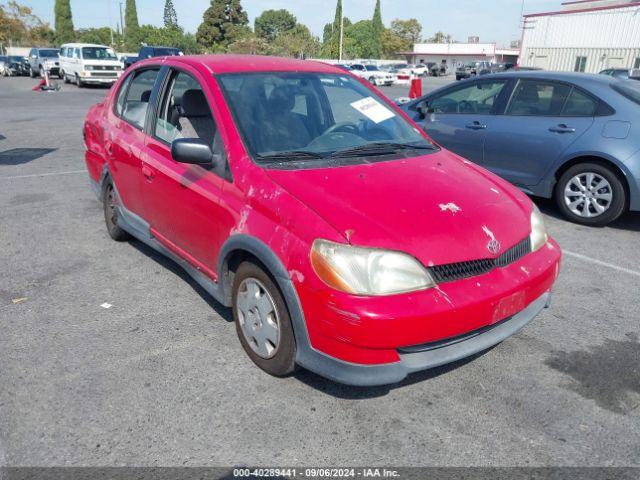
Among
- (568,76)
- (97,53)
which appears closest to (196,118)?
(568,76)

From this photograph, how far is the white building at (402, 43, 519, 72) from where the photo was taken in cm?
8725

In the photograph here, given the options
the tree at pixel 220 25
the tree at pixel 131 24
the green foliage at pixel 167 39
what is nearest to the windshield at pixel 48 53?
the green foliage at pixel 167 39

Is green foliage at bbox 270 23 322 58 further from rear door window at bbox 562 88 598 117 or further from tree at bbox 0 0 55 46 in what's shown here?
rear door window at bbox 562 88 598 117

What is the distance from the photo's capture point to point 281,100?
11.6 feet

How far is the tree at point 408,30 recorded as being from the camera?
11350cm

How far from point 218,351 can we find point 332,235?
127 cm

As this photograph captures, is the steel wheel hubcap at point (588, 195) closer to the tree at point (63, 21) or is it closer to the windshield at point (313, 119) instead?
the windshield at point (313, 119)

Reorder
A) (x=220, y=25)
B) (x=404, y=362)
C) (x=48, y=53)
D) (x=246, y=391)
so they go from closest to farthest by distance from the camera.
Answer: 1. (x=404, y=362)
2. (x=246, y=391)
3. (x=48, y=53)
4. (x=220, y=25)

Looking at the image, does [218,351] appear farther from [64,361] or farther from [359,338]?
[359,338]

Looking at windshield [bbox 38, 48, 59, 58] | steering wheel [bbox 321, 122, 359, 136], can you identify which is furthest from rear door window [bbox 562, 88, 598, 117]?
windshield [bbox 38, 48, 59, 58]

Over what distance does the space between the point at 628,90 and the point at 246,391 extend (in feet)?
17.3

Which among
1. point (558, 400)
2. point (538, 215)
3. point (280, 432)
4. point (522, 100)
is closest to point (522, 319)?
point (558, 400)

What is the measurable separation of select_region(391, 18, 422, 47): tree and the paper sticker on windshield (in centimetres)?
11783

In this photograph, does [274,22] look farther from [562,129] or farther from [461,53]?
[562,129]
